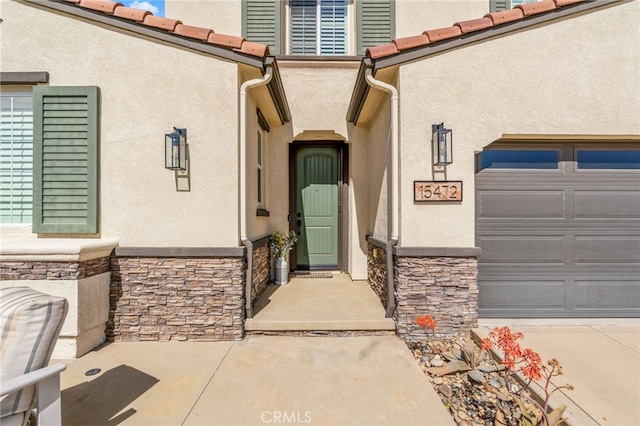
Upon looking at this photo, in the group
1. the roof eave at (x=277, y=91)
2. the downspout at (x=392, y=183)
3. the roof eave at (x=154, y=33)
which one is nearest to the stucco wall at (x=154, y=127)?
the roof eave at (x=154, y=33)

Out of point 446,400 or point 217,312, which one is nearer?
point 446,400

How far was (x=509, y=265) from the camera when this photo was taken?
3936 millimetres

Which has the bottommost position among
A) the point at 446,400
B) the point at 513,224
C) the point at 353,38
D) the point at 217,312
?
the point at 446,400

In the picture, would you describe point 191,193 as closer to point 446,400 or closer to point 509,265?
point 446,400

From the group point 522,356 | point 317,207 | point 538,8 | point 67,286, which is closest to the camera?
point 522,356

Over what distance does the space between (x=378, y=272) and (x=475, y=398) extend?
2257mm

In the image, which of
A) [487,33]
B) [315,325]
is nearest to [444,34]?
[487,33]

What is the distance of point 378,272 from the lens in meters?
4.67

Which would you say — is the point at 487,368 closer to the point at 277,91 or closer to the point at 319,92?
the point at 277,91

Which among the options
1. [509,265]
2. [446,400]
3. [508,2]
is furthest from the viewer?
[508,2]

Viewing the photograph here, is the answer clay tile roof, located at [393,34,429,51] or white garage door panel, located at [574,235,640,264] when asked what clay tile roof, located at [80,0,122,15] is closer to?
clay tile roof, located at [393,34,429,51]

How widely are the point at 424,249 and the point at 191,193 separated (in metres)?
3.00

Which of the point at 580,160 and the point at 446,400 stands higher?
the point at 580,160

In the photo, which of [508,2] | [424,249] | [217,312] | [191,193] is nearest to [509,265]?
[424,249]
